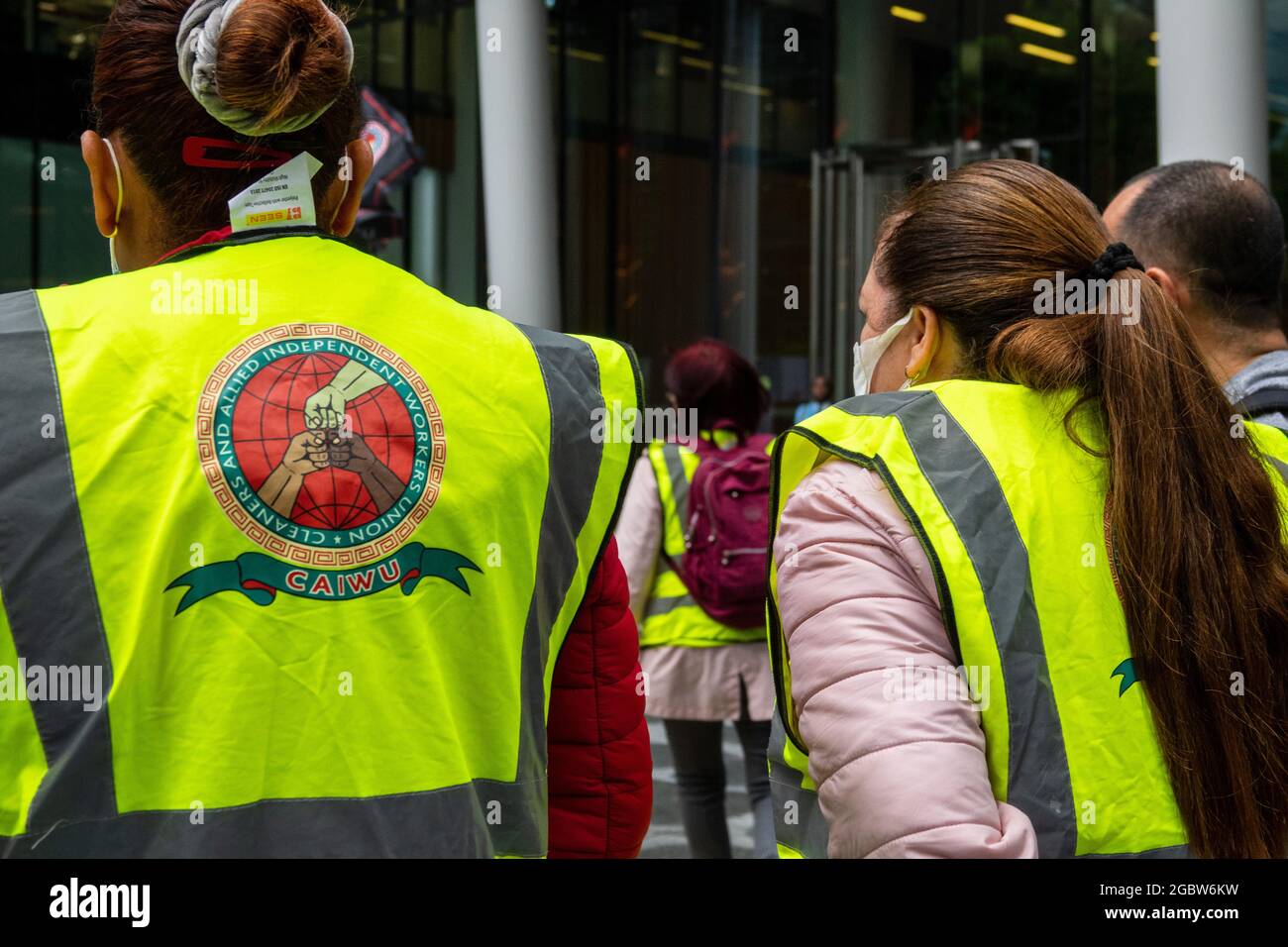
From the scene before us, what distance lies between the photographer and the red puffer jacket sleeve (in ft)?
6.36

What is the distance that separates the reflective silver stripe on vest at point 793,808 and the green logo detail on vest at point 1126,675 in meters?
0.37

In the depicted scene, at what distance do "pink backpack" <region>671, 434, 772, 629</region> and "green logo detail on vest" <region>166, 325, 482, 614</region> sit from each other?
3177 millimetres

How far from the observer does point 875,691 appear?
5.06ft

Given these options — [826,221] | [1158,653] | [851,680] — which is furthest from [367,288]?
[826,221]

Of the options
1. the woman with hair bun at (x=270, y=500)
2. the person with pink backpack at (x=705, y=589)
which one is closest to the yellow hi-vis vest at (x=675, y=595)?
the person with pink backpack at (x=705, y=589)

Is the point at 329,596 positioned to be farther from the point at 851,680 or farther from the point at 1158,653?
the point at 1158,653

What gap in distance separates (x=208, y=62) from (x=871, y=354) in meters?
0.97

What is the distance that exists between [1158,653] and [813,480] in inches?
17.0

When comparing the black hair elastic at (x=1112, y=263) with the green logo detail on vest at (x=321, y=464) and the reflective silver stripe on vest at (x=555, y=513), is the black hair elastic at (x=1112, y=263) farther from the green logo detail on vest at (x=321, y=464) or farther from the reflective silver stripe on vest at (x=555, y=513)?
the green logo detail on vest at (x=321, y=464)

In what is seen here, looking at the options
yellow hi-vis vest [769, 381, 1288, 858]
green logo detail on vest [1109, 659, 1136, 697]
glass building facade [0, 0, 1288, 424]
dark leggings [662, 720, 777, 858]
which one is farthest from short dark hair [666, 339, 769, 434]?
glass building facade [0, 0, 1288, 424]

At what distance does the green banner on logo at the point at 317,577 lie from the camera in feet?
5.31

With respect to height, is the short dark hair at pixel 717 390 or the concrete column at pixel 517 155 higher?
the concrete column at pixel 517 155

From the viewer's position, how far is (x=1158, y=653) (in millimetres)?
1626

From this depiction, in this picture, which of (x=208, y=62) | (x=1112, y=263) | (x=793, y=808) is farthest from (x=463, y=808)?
(x=1112, y=263)
